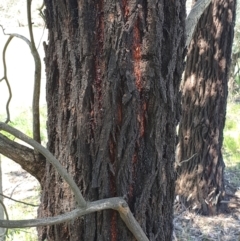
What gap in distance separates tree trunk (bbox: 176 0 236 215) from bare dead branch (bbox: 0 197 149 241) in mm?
2303

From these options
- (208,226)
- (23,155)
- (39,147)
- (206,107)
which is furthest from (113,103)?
(208,226)

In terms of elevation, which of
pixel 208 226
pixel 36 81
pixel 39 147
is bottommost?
pixel 208 226

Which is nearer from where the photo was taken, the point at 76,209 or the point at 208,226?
the point at 76,209

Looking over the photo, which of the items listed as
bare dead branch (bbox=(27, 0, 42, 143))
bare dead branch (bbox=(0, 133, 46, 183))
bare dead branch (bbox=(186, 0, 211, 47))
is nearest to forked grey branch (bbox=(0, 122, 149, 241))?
bare dead branch (bbox=(0, 133, 46, 183))

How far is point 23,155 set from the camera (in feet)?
3.78

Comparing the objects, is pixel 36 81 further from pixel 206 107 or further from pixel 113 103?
pixel 206 107

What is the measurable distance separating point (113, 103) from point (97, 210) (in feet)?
0.73

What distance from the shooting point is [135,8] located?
0.98 metres

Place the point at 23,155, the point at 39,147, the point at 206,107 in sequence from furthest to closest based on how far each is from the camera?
the point at 206,107 → the point at 23,155 → the point at 39,147

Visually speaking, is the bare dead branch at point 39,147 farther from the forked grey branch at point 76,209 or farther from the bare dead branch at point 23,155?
the bare dead branch at point 23,155

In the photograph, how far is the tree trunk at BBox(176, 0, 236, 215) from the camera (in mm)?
3451

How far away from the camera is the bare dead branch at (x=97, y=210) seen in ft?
3.04

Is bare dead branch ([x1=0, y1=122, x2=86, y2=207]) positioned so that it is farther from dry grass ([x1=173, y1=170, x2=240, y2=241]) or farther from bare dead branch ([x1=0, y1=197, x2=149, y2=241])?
dry grass ([x1=173, y1=170, x2=240, y2=241])

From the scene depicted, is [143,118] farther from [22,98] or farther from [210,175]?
[22,98]
